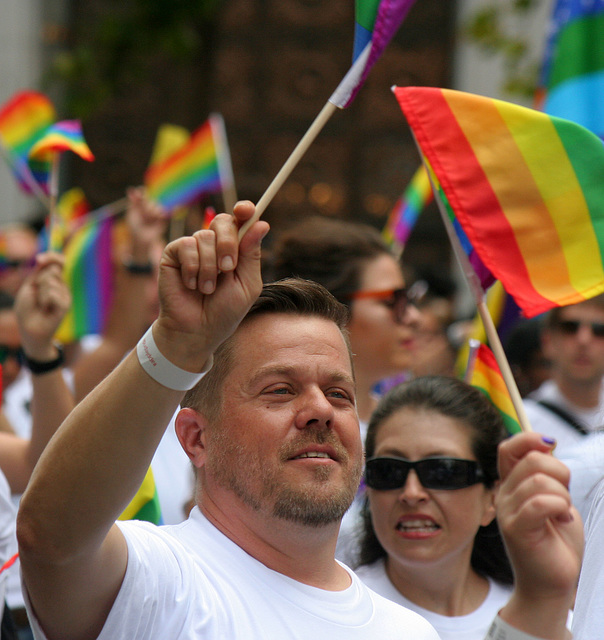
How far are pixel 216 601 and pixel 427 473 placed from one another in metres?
1.07

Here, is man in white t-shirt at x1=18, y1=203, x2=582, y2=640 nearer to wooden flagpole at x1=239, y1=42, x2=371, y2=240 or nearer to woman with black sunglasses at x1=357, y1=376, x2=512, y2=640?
wooden flagpole at x1=239, y1=42, x2=371, y2=240

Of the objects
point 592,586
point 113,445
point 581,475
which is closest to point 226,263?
point 113,445

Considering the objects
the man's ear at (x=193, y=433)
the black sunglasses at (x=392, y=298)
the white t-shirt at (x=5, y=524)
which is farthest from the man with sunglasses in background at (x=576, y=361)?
the man's ear at (x=193, y=433)

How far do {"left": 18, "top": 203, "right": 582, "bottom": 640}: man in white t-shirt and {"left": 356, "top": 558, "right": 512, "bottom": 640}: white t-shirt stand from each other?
622 mm

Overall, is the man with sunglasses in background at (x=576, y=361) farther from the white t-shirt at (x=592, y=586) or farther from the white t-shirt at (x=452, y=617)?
the white t-shirt at (x=592, y=586)

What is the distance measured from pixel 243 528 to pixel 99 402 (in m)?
0.51

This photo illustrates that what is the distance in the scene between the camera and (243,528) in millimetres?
1869

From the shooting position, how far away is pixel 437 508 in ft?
8.62

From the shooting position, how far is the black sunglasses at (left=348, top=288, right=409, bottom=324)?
3.64 metres

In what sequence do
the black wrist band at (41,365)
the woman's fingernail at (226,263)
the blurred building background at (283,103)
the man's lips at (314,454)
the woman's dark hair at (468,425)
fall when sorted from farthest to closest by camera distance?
the blurred building background at (283,103) < the black wrist band at (41,365) < the woman's dark hair at (468,425) < the man's lips at (314,454) < the woman's fingernail at (226,263)

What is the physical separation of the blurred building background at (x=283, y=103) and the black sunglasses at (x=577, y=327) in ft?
21.2

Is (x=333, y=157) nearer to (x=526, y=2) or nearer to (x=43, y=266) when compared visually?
(x=526, y=2)

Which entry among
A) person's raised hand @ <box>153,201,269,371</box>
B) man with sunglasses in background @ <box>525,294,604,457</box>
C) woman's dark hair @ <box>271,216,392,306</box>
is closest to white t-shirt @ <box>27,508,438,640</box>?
person's raised hand @ <box>153,201,269,371</box>

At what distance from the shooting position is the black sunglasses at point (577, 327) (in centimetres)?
460
